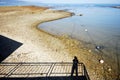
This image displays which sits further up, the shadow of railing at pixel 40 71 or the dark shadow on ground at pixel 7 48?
the dark shadow on ground at pixel 7 48

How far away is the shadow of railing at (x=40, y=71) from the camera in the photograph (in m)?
10.2

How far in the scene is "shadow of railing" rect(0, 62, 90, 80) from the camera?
33.4ft

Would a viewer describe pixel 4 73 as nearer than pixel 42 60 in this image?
Yes

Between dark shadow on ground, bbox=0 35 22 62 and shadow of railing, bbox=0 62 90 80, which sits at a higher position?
dark shadow on ground, bbox=0 35 22 62

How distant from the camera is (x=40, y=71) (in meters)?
10.9

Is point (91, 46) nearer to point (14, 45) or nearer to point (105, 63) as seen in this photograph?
point (105, 63)

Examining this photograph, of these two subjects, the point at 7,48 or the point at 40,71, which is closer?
the point at 40,71

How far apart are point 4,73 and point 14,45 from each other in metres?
6.35

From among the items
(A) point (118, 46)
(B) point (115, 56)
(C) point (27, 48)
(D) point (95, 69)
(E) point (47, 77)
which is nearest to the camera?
(E) point (47, 77)

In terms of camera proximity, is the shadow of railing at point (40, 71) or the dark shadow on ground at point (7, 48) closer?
the shadow of railing at point (40, 71)

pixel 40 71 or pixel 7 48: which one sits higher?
pixel 7 48

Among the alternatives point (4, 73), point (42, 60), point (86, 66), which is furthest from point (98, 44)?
point (4, 73)

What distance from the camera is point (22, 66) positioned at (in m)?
11.7

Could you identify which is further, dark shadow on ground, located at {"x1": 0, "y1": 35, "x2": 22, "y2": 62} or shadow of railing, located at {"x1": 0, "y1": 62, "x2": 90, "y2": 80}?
dark shadow on ground, located at {"x1": 0, "y1": 35, "x2": 22, "y2": 62}
